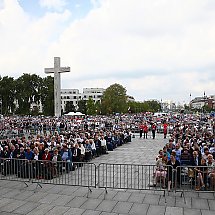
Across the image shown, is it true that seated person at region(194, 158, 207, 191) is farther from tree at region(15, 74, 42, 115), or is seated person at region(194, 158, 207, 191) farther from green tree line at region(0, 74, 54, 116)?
tree at region(15, 74, 42, 115)

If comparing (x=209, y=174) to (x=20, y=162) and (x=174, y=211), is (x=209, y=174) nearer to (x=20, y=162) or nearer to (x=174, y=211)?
(x=174, y=211)

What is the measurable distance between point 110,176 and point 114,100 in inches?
2631

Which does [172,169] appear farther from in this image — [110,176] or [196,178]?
[110,176]

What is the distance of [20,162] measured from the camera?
10625 millimetres

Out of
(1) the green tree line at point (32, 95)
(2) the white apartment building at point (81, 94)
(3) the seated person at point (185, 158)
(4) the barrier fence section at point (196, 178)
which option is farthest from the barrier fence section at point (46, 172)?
(2) the white apartment building at point (81, 94)

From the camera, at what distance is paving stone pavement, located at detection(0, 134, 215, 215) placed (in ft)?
24.7

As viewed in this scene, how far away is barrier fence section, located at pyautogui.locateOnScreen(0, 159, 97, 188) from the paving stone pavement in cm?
41

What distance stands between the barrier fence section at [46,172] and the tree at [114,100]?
66165 millimetres

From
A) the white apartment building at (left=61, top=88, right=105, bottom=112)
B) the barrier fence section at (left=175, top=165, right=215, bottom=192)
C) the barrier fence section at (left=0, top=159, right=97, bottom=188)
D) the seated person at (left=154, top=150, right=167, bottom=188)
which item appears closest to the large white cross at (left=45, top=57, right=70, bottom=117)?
the barrier fence section at (left=0, top=159, right=97, bottom=188)

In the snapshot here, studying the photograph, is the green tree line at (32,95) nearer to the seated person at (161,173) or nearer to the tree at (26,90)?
the tree at (26,90)

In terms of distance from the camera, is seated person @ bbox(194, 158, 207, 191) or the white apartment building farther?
the white apartment building

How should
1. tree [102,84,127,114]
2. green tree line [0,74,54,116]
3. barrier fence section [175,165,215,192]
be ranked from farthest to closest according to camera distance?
tree [102,84,127,114]
green tree line [0,74,54,116]
barrier fence section [175,165,215,192]

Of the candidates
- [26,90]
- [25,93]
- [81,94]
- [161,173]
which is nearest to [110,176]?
[161,173]

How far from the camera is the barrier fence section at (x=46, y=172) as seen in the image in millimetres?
10195
